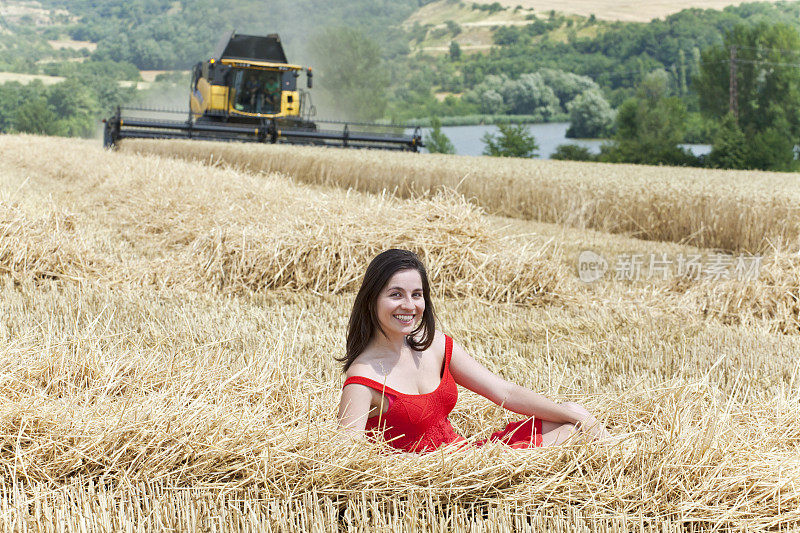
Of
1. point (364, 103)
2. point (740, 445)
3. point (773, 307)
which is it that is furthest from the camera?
point (364, 103)

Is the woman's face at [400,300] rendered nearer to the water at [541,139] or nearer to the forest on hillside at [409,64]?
the forest on hillside at [409,64]

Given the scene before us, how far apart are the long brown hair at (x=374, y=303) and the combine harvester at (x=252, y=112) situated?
1656 cm

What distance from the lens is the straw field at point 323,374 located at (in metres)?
2.50

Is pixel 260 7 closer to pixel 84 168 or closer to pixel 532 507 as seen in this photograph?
pixel 84 168

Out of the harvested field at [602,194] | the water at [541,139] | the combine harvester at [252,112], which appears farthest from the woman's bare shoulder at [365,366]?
the water at [541,139]

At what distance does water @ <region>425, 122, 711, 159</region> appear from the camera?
53125 millimetres

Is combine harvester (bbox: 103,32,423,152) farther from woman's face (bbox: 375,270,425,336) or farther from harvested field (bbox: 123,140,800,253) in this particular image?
woman's face (bbox: 375,270,425,336)

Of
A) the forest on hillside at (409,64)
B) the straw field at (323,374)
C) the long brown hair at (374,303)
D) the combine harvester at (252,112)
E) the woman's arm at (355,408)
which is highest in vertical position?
the forest on hillside at (409,64)

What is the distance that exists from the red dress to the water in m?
47.3

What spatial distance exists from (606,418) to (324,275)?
3.72 meters

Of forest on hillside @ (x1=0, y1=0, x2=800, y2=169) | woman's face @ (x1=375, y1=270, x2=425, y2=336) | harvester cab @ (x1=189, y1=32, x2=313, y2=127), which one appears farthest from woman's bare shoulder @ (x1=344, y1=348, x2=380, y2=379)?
forest on hillside @ (x1=0, y1=0, x2=800, y2=169)

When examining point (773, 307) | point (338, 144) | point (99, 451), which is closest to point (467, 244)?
point (773, 307)

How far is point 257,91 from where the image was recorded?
2130 cm

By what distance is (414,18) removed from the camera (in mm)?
95062
